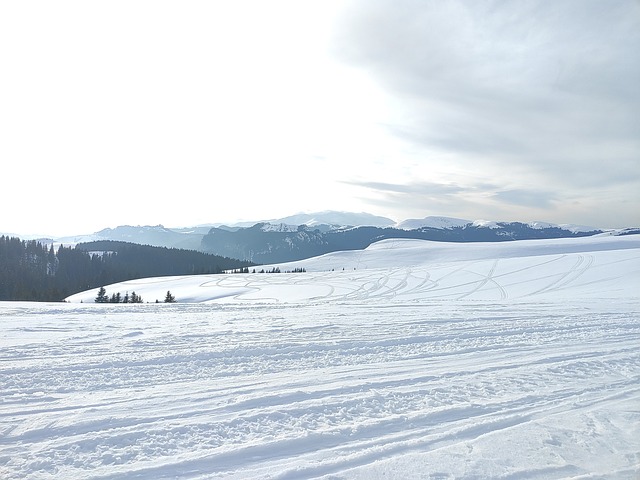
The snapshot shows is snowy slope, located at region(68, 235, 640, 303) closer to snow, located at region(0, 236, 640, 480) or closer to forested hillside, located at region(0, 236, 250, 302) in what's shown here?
snow, located at region(0, 236, 640, 480)

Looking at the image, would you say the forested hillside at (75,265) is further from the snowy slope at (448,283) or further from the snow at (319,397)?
the snow at (319,397)

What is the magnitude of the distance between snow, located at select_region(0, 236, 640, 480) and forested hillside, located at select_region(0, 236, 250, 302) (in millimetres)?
57100

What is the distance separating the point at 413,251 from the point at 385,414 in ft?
248

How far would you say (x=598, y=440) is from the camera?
14.6 ft

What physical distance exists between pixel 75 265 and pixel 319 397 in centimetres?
11227

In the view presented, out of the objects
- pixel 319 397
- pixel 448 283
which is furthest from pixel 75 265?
pixel 319 397

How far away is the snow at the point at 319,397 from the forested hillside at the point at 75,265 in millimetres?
57100

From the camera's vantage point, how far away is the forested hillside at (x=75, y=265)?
7256cm

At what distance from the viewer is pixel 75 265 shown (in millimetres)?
97875

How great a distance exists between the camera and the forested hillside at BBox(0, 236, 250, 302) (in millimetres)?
72562

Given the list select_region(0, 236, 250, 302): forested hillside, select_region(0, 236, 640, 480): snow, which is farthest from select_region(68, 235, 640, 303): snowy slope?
select_region(0, 236, 250, 302): forested hillside

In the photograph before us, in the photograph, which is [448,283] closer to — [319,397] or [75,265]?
[319,397]

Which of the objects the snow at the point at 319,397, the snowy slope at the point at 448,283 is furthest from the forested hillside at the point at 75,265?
the snow at the point at 319,397

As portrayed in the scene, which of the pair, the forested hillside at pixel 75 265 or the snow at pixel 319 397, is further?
the forested hillside at pixel 75 265
